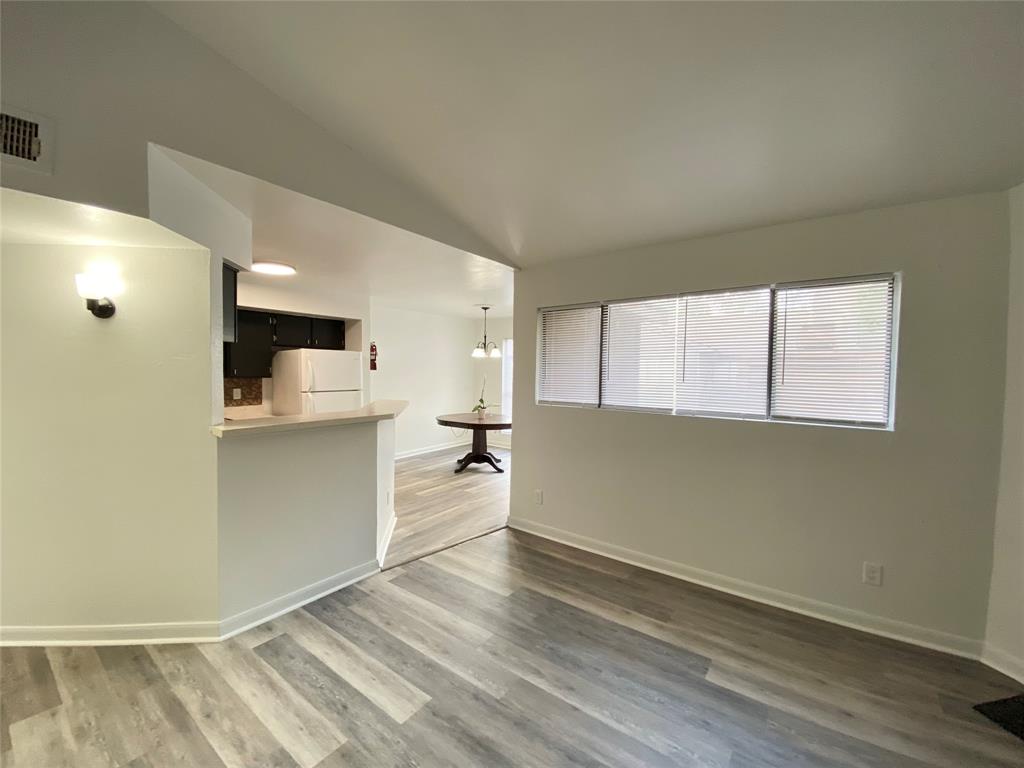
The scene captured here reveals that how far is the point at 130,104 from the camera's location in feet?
4.89

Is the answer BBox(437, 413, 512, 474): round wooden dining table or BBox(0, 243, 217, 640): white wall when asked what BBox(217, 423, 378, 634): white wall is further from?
BBox(437, 413, 512, 474): round wooden dining table

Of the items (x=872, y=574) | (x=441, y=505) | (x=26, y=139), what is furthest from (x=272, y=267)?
(x=872, y=574)

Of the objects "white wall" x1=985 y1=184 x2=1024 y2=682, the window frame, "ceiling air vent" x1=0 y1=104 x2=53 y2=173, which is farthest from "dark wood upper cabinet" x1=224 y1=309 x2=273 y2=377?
"white wall" x1=985 y1=184 x2=1024 y2=682

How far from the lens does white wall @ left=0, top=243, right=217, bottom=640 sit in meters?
1.86

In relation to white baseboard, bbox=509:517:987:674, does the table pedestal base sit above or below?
above

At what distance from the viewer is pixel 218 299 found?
2.00 m

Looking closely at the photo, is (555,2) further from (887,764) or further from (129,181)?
(887,764)

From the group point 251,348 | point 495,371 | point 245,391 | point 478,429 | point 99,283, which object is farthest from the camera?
point 495,371

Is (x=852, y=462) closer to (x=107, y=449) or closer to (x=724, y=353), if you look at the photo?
(x=724, y=353)

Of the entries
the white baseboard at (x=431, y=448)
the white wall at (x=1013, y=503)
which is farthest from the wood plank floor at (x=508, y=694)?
the white baseboard at (x=431, y=448)

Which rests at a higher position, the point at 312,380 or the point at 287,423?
the point at 312,380

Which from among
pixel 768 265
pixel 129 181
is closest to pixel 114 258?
pixel 129 181

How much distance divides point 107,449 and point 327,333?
3080mm

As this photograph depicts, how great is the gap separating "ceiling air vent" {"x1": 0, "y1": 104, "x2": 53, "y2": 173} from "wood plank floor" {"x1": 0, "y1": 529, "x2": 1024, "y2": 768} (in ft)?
6.83
